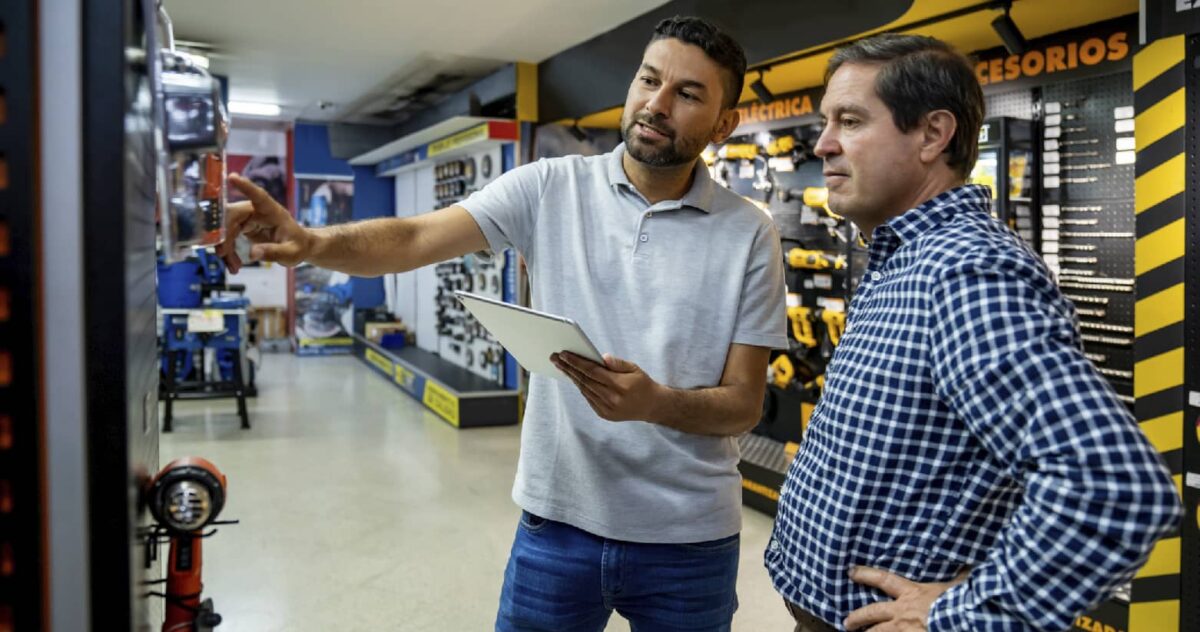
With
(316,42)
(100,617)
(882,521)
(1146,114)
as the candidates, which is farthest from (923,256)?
(316,42)

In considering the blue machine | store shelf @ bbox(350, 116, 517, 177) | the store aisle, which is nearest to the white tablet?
the store aisle

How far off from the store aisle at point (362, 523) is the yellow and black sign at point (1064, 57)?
8.80 ft

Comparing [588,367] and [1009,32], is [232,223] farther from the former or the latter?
[1009,32]

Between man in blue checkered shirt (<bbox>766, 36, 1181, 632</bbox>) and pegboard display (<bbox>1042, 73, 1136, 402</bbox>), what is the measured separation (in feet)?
9.72

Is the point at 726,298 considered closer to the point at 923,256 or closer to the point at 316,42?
the point at 923,256

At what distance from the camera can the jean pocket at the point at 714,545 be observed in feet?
5.82

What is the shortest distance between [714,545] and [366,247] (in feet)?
2.94

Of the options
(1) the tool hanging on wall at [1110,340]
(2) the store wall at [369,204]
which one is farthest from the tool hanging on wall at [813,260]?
(2) the store wall at [369,204]

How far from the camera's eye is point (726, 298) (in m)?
1.80

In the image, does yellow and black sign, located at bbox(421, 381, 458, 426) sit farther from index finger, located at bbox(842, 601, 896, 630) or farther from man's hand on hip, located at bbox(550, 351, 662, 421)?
index finger, located at bbox(842, 601, 896, 630)

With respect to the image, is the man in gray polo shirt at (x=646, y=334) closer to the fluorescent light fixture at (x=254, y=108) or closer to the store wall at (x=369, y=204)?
the fluorescent light fixture at (x=254, y=108)

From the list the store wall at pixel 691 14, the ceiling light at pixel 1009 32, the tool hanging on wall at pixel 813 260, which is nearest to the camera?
the ceiling light at pixel 1009 32

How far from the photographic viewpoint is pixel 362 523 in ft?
16.9

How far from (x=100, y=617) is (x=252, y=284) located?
14251 mm
